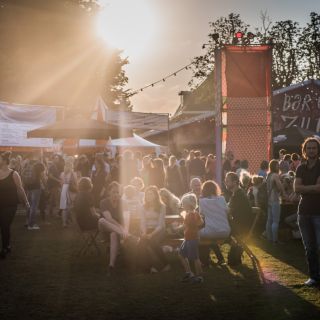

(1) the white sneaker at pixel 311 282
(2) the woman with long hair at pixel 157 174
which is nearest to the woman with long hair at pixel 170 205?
(2) the woman with long hair at pixel 157 174

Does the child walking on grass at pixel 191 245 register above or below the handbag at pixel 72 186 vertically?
below

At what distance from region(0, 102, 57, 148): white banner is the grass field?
29.9 ft

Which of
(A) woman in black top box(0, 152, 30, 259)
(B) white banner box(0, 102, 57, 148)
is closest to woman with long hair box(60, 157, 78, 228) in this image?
(A) woman in black top box(0, 152, 30, 259)

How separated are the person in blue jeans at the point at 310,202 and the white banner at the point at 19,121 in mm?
13511

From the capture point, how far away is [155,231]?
9.16 meters

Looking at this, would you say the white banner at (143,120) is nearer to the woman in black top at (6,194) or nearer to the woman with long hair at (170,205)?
the woman with long hair at (170,205)

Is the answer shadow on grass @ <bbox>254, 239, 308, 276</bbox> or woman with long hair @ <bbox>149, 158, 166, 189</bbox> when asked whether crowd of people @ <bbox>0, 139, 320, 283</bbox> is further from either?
woman with long hair @ <bbox>149, 158, 166, 189</bbox>

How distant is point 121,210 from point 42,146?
1141 cm

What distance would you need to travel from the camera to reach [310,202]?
7340 millimetres

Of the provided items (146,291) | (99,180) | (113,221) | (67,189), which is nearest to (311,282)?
(146,291)

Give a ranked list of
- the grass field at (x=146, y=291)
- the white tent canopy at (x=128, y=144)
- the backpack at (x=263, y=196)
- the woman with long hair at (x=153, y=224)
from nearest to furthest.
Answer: the grass field at (x=146, y=291) < the woman with long hair at (x=153, y=224) < the backpack at (x=263, y=196) < the white tent canopy at (x=128, y=144)

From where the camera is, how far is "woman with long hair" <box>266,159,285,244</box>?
37.8 ft

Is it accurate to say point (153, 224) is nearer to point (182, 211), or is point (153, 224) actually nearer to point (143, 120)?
point (182, 211)

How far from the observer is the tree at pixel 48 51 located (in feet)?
111
